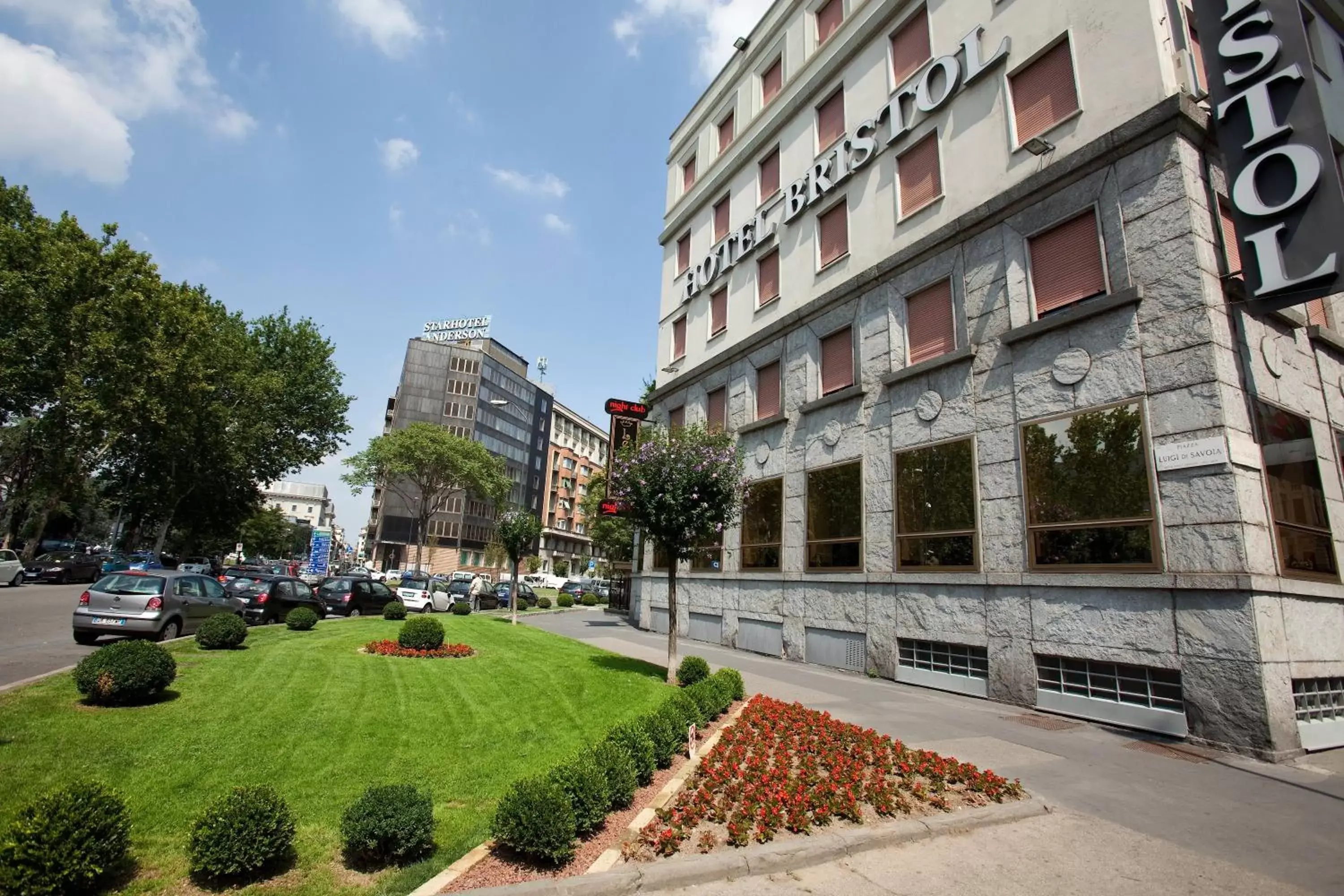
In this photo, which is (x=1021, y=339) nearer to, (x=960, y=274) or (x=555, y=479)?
(x=960, y=274)

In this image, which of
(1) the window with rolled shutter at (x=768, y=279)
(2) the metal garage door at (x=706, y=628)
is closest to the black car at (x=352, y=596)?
(2) the metal garage door at (x=706, y=628)

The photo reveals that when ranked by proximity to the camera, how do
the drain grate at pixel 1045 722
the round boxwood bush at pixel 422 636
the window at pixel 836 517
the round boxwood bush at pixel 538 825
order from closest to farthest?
the round boxwood bush at pixel 538 825 < the drain grate at pixel 1045 722 < the round boxwood bush at pixel 422 636 < the window at pixel 836 517

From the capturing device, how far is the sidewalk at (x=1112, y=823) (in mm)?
4887

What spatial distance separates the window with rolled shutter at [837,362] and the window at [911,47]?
663 cm

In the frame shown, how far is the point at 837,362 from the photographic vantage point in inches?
701

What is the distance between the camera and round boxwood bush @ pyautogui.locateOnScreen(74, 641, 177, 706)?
8.55 meters

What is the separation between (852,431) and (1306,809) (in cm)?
1086

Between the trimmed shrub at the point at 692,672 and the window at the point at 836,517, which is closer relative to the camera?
the trimmed shrub at the point at 692,672

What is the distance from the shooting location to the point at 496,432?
295 feet

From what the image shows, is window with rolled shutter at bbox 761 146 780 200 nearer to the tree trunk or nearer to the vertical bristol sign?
the vertical bristol sign

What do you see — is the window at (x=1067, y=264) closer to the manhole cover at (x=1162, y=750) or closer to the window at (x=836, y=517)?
the window at (x=836, y=517)

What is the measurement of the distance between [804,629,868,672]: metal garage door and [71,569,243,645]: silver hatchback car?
600 inches

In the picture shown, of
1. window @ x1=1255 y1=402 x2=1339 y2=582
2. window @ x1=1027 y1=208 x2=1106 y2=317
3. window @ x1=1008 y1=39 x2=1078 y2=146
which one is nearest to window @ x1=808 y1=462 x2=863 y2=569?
window @ x1=1027 y1=208 x2=1106 y2=317

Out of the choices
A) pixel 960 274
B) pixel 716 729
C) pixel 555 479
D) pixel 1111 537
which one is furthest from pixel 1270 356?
pixel 555 479
